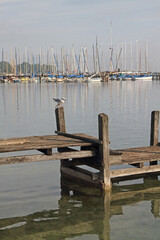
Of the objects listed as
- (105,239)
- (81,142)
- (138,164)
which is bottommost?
(105,239)

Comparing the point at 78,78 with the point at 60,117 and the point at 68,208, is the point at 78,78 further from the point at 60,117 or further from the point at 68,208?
the point at 68,208

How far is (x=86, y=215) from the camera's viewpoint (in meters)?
10.3

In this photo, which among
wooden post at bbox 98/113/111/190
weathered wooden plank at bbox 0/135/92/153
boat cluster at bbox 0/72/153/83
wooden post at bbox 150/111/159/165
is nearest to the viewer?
weathered wooden plank at bbox 0/135/92/153

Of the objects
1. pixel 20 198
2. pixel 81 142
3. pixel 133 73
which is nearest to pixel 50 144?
pixel 81 142

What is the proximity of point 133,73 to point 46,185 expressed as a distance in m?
156

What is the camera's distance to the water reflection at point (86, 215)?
9.17 meters

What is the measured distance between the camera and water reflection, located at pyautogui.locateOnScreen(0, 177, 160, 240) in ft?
30.1

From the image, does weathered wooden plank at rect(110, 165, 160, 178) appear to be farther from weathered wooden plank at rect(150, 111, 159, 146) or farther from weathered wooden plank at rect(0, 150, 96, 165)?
weathered wooden plank at rect(150, 111, 159, 146)

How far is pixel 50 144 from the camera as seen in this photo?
11.0m

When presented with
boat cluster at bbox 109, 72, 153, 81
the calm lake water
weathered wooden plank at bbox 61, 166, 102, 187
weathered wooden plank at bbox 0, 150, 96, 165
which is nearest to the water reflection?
the calm lake water

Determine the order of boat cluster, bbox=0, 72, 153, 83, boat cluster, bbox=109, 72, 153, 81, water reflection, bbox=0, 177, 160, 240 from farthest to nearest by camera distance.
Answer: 1. boat cluster, bbox=109, 72, 153, 81
2. boat cluster, bbox=0, 72, 153, 83
3. water reflection, bbox=0, 177, 160, 240

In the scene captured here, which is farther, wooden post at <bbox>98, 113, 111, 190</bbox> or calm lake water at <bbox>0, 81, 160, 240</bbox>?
wooden post at <bbox>98, 113, 111, 190</bbox>

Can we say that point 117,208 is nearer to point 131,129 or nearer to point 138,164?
point 138,164

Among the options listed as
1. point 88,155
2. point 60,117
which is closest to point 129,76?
point 60,117
